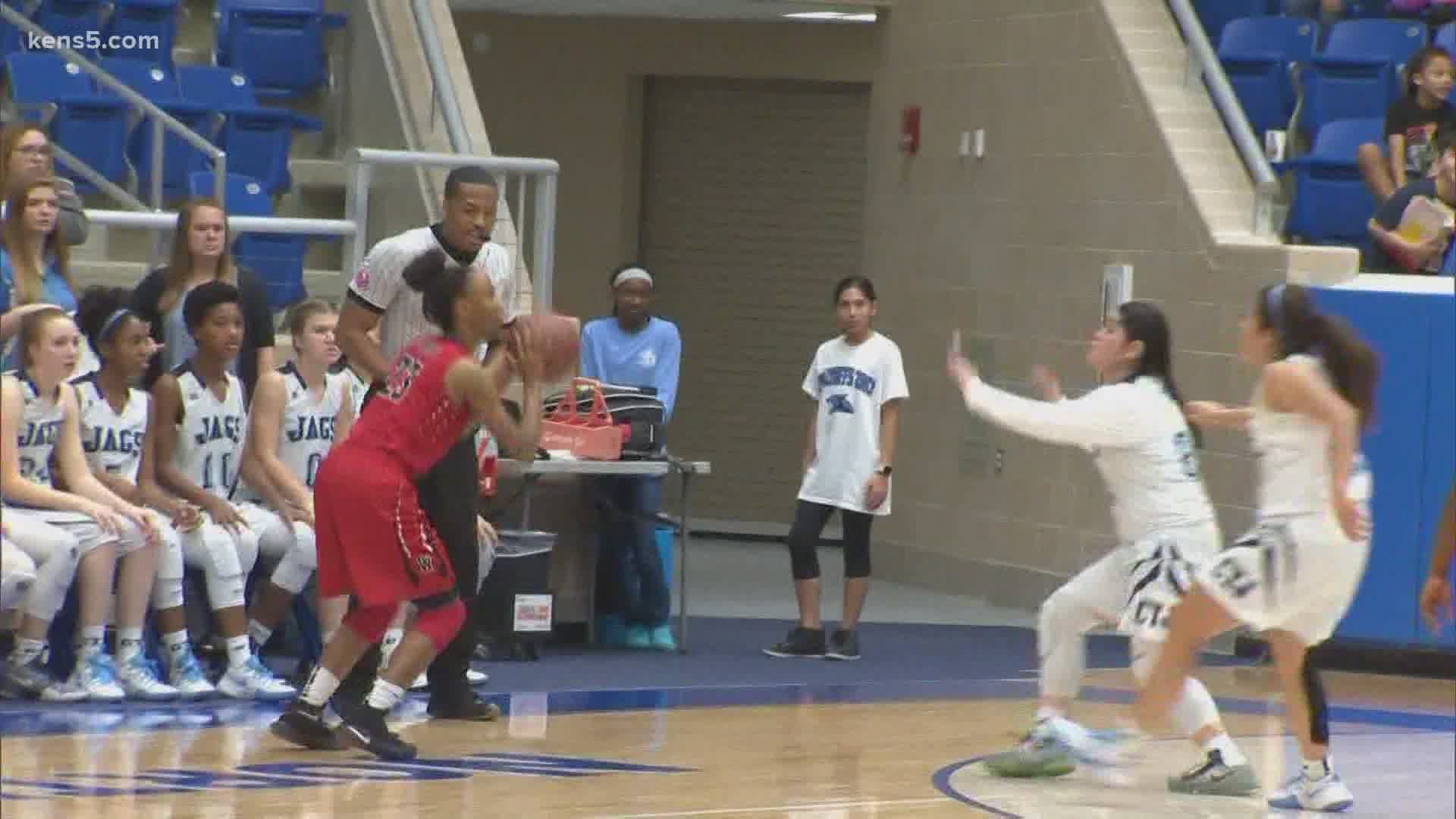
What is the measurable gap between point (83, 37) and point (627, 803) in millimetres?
7273

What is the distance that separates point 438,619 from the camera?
8742mm

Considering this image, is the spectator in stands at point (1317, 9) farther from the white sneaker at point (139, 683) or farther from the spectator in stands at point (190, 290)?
the white sneaker at point (139, 683)

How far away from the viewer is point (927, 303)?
15656 mm

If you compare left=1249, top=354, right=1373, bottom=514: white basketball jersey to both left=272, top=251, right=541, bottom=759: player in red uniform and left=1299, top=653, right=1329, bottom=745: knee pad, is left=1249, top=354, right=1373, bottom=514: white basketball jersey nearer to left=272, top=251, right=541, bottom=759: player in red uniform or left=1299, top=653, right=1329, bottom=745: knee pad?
left=1299, top=653, right=1329, bottom=745: knee pad

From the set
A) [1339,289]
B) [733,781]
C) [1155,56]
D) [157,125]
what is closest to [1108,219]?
[1155,56]

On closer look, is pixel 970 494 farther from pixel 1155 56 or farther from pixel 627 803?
pixel 627 803

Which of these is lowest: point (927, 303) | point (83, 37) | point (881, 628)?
point (881, 628)

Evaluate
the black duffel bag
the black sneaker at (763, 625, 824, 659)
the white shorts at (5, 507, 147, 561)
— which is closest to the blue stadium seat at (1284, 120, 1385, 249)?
the black sneaker at (763, 625, 824, 659)

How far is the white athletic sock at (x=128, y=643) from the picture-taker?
9883 mm

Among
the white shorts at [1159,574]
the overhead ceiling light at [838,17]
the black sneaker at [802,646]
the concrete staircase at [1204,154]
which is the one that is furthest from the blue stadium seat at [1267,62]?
the white shorts at [1159,574]

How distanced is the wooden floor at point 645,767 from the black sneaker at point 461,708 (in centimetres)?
8

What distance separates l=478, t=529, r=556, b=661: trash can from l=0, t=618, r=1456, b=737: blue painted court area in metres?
0.15

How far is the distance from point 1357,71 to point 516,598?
19.0 ft

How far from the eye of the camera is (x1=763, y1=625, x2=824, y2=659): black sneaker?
1212 cm
